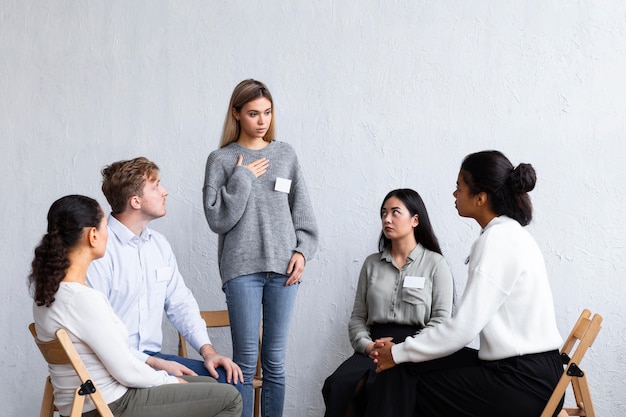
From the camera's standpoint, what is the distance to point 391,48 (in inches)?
138

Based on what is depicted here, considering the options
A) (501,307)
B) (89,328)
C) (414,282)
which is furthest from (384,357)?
(89,328)

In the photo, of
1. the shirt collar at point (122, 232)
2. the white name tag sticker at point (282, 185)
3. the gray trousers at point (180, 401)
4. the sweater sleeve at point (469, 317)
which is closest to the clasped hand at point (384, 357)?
the sweater sleeve at point (469, 317)

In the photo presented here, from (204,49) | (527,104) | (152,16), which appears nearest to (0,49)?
(152,16)

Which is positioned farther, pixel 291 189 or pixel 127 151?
pixel 127 151

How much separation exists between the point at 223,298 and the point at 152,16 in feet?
5.06

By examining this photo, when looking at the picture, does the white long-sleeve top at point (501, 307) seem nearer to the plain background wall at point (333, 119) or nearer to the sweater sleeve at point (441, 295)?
the sweater sleeve at point (441, 295)

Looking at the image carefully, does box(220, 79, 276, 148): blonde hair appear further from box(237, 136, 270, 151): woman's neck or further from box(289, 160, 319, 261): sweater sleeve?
box(289, 160, 319, 261): sweater sleeve

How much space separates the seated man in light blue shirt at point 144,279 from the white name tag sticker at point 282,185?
504 millimetres

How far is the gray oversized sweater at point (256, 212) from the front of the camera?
2832mm

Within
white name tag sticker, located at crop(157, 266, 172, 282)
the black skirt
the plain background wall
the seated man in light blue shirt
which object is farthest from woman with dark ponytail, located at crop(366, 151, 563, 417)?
the plain background wall

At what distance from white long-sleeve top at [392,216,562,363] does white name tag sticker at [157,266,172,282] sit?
3.26 feet

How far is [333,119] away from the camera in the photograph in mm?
3561

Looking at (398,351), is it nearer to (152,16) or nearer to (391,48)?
(391,48)

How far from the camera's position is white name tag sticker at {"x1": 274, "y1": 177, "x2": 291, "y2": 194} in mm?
2936
